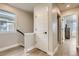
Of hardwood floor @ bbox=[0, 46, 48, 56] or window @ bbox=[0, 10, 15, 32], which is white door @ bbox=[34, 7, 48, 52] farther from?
window @ bbox=[0, 10, 15, 32]

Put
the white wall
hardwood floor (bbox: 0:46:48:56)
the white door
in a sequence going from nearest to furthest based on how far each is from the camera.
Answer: hardwood floor (bbox: 0:46:48:56) → the white door → the white wall

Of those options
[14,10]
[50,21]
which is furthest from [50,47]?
[14,10]

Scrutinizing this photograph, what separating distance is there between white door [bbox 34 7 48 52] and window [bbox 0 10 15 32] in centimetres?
51

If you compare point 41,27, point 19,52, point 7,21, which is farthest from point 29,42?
point 7,21

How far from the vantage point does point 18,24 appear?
2.08 meters

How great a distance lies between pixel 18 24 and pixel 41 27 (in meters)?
0.53

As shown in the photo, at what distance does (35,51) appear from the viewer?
1976 mm

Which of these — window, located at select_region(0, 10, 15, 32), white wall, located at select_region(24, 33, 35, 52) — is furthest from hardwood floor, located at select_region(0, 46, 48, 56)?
window, located at select_region(0, 10, 15, 32)

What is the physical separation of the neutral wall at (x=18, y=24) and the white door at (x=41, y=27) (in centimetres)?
13

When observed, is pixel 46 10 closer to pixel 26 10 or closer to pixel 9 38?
pixel 26 10

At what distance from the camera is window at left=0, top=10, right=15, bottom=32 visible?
189 centimetres

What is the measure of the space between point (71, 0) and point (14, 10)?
1169mm

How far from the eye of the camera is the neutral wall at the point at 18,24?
6.17 feet

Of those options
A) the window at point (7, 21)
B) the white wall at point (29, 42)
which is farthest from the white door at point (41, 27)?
the window at point (7, 21)
